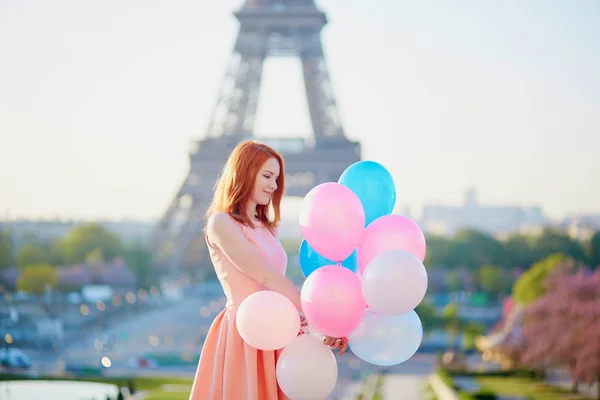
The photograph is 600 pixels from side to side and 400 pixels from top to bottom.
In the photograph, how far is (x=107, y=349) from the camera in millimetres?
21641

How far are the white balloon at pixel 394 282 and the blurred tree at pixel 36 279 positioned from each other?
86.6 feet

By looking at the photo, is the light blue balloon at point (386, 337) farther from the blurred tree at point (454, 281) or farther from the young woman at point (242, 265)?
the blurred tree at point (454, 281)

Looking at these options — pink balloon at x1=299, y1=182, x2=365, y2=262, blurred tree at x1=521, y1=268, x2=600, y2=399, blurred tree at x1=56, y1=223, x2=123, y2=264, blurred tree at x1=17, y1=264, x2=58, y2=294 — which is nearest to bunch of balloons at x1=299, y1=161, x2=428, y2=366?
pink balloon at x1=299, y1=182, x2=365, y2=262

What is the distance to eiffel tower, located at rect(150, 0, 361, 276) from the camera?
26281mm

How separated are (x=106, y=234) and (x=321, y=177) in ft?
45.5

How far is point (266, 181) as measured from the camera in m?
3.13

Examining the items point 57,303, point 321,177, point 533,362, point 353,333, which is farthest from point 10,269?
point 353,333

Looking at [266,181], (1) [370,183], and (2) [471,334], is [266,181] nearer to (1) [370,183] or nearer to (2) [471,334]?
(1) [370,183]

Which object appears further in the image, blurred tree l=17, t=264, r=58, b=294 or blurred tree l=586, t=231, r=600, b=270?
blurred tree l=586, t=231, r=600, b=270

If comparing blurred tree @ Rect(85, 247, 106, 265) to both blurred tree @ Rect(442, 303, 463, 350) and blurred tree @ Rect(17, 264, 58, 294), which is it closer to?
blurred tree @ Rect(17, 264, 58, 294)

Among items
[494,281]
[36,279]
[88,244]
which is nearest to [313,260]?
[36,279]

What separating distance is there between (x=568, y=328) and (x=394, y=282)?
661 inches

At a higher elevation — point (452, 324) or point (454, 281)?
point (454, 281)

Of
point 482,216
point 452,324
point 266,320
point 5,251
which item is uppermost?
point 482,216
